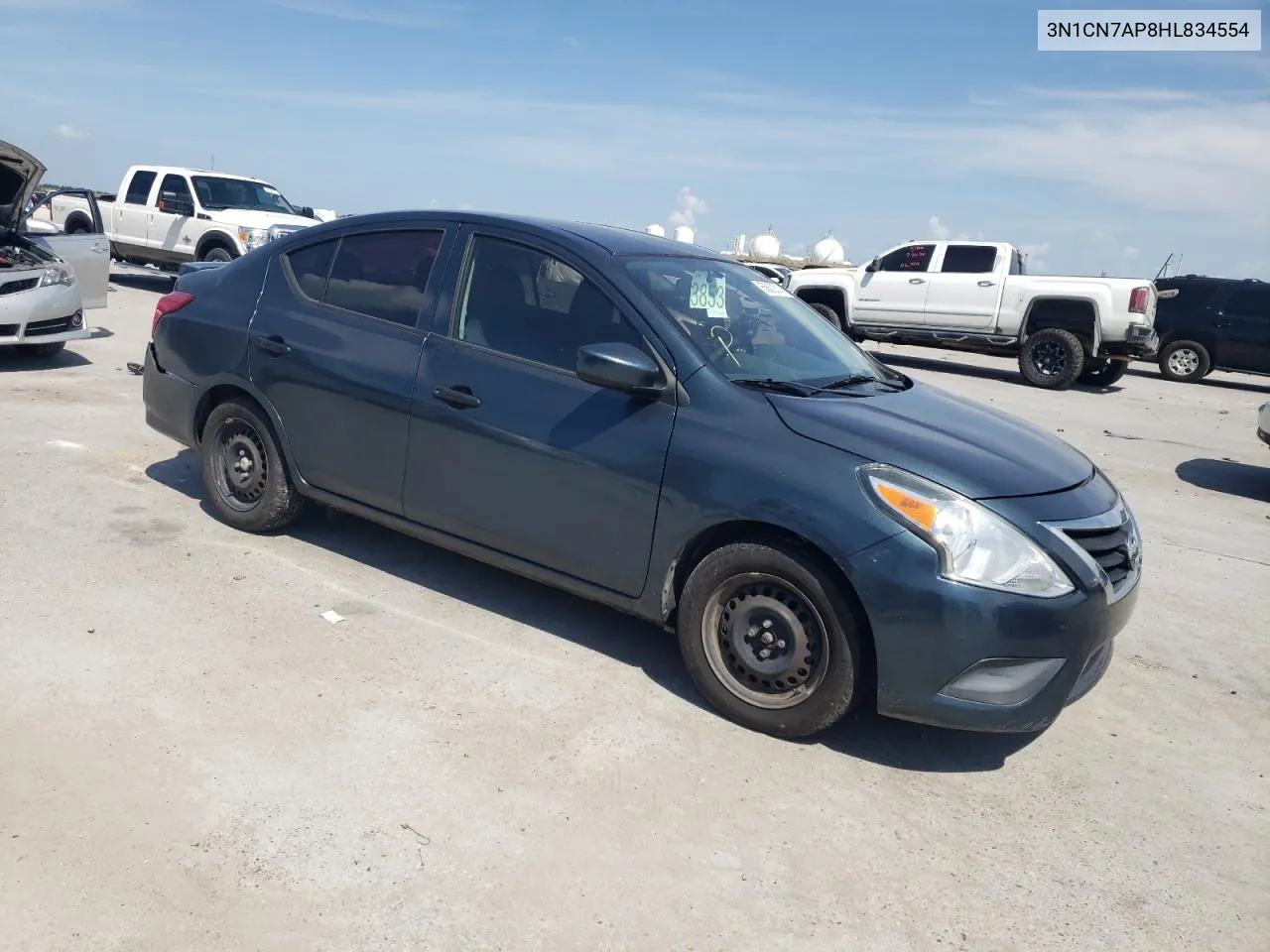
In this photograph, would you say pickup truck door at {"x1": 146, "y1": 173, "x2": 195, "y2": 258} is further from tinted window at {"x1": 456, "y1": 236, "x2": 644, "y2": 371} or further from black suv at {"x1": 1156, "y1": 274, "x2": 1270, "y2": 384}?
black suv at {"x1": 1156, "y1": 274, "x2": 1270, "y2": 384}

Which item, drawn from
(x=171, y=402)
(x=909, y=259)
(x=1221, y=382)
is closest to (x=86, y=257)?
(x=171, y=402)

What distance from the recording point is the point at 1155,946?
296cm

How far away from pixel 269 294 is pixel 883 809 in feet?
12.4

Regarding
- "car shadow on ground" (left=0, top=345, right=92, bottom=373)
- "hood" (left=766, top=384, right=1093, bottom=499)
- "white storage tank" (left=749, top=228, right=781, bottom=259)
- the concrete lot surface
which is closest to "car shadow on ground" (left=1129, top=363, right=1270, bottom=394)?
the concrete lot surface

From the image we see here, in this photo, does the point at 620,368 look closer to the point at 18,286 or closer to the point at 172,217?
the point at 18,286

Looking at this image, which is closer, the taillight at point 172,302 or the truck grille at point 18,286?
the taillight at point 172,302

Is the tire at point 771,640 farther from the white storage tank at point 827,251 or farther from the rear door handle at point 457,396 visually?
the white storage tank at point 827,251

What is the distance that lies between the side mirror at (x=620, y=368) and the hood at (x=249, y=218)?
14424 millimetres

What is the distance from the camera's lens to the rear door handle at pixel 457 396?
4531 mm

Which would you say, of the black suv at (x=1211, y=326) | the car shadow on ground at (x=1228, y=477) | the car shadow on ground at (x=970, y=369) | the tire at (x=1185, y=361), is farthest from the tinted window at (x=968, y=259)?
the car shadow on ground at (x=1228, y=477)

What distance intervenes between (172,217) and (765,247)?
1952 inches

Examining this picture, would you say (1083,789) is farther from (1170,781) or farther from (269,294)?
(269,294)

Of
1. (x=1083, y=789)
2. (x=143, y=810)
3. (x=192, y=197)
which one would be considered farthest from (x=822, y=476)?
(x=192, y=197)

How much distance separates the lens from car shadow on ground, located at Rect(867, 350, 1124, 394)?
16500 millimetres
